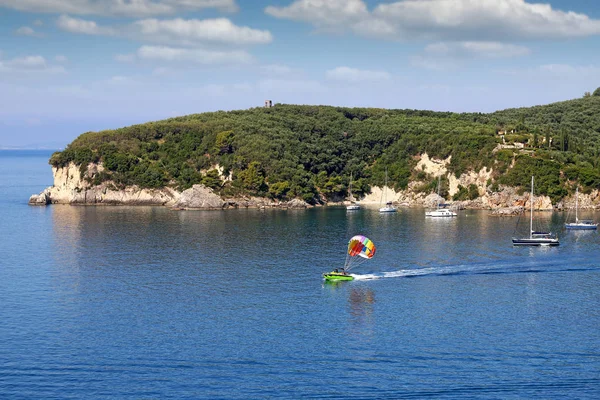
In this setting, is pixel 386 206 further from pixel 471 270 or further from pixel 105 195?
pixel 471 270

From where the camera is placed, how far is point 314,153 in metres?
161

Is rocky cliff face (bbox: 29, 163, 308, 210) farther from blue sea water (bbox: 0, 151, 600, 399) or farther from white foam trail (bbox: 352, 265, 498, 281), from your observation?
white foam trail (bbox: 352, 265, 498, 281)

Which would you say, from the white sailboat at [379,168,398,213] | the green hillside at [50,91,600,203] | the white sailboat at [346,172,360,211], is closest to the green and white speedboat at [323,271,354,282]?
the white sailboat at [379,168,398,213]

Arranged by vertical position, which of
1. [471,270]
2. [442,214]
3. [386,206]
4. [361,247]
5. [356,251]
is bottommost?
[471,270]

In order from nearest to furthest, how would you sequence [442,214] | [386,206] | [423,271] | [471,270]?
[423,271] < [471,270] < [442,214] < [386,206]

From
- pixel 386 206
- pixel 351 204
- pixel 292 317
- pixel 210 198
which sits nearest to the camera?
pixel 292 317

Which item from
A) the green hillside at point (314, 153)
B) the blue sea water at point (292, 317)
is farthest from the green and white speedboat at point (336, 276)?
the green hillside at point (314, 153)

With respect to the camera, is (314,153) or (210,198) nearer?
(210,198)

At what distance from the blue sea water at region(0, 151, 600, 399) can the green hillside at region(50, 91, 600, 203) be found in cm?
4243

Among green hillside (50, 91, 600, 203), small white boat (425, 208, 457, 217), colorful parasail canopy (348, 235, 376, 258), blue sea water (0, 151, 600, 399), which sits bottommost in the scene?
blue sea water (0, 151, 600, 399)

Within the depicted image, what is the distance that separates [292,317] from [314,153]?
102941 millimetres

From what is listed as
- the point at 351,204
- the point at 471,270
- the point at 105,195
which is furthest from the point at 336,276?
the point at 105,195

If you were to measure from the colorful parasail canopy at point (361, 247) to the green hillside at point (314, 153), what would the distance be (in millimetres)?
74821

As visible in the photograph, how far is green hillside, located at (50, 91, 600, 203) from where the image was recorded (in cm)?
14712
